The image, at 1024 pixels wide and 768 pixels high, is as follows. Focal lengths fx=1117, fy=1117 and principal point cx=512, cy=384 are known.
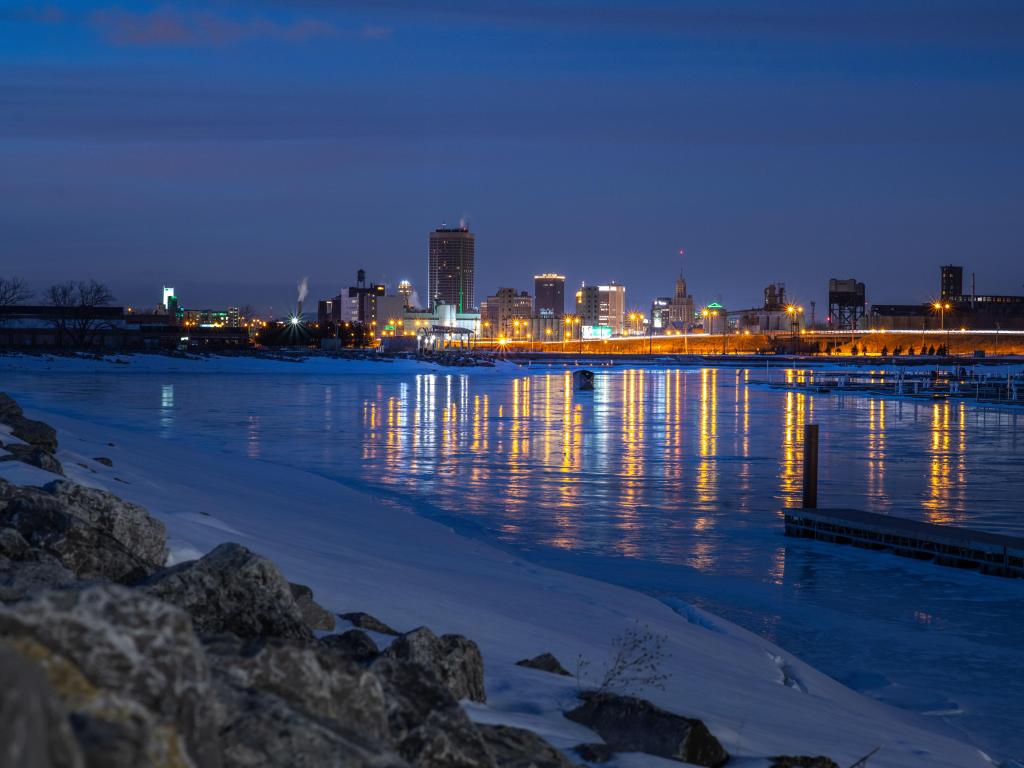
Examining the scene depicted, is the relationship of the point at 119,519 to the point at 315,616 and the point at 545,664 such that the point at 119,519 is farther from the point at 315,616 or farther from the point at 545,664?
the point at 545,664

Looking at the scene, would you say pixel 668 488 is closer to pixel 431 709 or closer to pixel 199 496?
pixel 199 496

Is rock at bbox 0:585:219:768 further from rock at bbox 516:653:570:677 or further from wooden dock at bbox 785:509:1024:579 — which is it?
wooden dock at bbox 785:509:1024:579

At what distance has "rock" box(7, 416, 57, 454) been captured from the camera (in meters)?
14.4

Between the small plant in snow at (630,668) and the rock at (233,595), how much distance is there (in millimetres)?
2369

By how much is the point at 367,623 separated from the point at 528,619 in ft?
8.95

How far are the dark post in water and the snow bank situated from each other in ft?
24.1

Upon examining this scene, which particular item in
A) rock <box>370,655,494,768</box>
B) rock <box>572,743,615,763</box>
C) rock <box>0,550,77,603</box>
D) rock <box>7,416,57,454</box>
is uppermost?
rock <box>0,550,77,603</box>

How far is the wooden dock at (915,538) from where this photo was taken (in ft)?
53.0

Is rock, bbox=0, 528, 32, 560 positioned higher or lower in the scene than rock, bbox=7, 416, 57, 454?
higher

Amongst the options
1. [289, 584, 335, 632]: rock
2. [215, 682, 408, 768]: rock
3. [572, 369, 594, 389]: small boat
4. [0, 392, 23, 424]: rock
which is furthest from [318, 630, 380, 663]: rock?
[572, 369, 594, 389]: small boat

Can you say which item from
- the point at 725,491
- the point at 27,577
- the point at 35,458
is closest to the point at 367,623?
the point at 27,577

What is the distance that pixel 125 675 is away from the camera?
2.75 m

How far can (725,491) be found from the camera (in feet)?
79.5

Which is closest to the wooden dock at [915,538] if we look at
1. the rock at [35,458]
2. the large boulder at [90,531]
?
the rock at [35,458]
